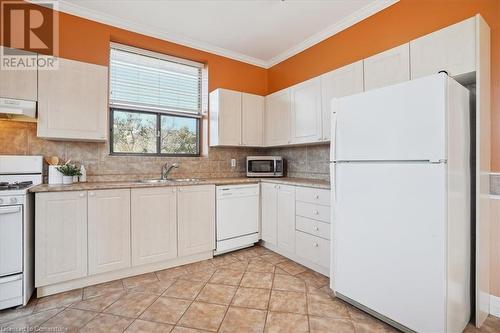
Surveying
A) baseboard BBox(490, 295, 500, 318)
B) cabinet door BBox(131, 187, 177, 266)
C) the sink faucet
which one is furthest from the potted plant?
baseboard BBox(490, 295, 500, 318)

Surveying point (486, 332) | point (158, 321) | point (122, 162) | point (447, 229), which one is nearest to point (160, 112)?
point (122, 162)

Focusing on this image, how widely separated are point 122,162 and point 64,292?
4.56ft

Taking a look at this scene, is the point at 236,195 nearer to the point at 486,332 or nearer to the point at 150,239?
the point at 150,239

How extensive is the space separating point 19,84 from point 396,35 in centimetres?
361

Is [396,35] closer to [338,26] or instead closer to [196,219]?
[338,26]

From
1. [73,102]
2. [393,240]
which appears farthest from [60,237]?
[393,240]

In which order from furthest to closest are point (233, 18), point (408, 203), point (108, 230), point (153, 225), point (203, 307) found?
1. point (233, 18)
2. point (153, 225)
3. point (108, 230)
4. point (203, 307)
5. point (408, 203)

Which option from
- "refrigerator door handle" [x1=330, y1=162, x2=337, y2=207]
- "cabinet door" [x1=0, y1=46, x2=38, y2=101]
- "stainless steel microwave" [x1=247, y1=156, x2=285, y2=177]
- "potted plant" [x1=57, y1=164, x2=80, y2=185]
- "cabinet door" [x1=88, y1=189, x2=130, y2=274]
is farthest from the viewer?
"stainless steel microwave" [x1=247, y1=156, x2=285, y2=177]

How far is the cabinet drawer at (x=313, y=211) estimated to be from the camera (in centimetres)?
244

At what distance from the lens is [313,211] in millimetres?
2576

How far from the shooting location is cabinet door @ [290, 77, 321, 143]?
2.90 metres

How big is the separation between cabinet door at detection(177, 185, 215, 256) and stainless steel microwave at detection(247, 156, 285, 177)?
82 centimetres

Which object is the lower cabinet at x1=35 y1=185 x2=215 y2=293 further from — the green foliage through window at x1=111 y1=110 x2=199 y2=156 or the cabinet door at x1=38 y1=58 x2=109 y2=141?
the green foliage through window at x1=111 y1=110 x2=199 y2=156

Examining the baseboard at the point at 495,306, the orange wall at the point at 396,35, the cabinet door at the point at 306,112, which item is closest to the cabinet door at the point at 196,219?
the cabinet door at the point at 306,112
